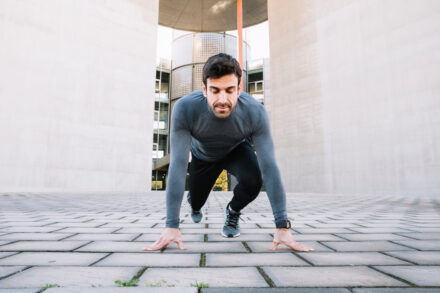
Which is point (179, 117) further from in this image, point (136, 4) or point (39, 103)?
point (136, 4)

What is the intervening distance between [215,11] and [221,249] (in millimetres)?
20030

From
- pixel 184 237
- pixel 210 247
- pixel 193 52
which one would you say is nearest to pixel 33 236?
pixel 184 237

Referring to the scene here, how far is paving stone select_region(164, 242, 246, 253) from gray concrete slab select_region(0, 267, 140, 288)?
448mm

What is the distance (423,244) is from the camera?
1.96 meters

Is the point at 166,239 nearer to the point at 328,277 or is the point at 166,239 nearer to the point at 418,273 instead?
the point at 328,277

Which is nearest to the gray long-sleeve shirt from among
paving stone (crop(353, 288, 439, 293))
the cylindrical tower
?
paving stone (crop(353, 288, 439, 293))

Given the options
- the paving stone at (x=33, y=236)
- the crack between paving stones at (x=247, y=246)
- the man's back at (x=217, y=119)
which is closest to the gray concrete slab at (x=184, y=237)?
the crack between paving stones at (x=247, y=246)

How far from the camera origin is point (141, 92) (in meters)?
11.7

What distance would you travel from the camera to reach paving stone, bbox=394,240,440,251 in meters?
1.86

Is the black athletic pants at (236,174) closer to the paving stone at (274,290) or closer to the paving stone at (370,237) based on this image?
the paving stone at (370,237)

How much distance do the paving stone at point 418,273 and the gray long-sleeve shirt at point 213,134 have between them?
615 millimetres

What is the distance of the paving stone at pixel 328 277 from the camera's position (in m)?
1.17

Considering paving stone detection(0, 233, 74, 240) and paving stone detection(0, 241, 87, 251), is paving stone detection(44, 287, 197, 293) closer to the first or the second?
paving stone detection(0, 241, 87, 251)

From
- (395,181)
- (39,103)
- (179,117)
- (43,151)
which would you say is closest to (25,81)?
(39,103)
